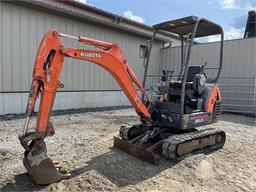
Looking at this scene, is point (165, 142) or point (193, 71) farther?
point (193, 71)

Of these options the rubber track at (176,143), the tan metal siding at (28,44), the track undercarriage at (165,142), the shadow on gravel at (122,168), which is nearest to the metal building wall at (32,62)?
the tan metal siding at (28,44)

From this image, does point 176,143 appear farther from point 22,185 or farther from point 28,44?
point 28,44

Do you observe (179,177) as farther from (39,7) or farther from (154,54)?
(154,54)

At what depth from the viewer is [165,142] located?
475 cm

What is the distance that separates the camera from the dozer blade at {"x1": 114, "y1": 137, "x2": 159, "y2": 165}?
15.0 feet

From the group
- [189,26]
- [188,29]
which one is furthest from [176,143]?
[188,29]

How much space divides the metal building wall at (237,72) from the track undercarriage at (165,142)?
592cm

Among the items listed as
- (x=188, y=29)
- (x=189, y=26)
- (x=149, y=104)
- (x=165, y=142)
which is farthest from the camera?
(x=188, y=29)

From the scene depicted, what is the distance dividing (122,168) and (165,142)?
89cm

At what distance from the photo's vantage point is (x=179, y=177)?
166 inches

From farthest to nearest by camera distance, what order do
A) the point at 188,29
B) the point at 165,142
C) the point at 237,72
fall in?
1. the point at 237,72
2. the point at 188,29
3. the point at 165,142

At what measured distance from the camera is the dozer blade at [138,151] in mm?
4580

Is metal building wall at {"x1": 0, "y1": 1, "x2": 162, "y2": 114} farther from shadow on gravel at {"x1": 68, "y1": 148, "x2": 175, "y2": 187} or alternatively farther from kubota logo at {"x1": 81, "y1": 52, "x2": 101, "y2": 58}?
kubota logo at {"x1": 81, "y1": 52, "x2": 101, "y2": 58}

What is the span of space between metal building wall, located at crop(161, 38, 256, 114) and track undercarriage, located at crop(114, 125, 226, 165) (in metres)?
5.92
